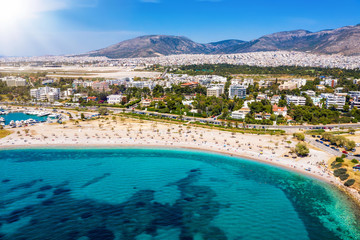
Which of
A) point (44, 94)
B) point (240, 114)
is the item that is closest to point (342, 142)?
point (240, 114)

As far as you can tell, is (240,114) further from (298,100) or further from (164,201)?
(164,201)

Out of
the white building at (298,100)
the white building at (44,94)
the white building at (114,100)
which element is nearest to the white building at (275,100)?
the white building at (298,100)

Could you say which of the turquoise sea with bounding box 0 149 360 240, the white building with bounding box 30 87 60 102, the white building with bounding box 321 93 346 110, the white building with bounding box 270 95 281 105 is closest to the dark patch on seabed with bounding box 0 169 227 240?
the turquoise sea with bounding box 0 149 360 240

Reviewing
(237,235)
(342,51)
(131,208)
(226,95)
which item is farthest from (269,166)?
(342,51)

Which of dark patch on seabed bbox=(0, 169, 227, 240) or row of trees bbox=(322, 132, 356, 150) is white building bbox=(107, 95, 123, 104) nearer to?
dark patch on seabed bbox=(0, 169, 227, 240)

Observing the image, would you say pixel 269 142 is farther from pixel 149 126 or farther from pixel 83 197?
pixel 83 197
